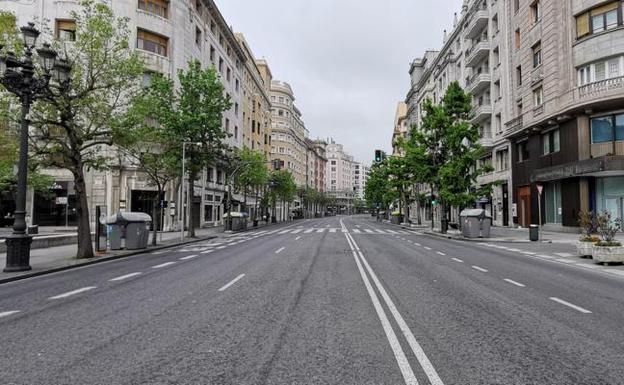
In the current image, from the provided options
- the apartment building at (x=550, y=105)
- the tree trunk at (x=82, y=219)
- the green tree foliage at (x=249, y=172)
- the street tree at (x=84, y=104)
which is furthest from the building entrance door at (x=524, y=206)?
the tree trunk at (x=82, y=219)

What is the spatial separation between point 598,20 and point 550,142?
26.9ft

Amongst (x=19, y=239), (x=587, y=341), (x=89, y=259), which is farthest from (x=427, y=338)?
(x=89, y=259)

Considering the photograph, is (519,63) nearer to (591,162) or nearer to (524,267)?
(591,162)

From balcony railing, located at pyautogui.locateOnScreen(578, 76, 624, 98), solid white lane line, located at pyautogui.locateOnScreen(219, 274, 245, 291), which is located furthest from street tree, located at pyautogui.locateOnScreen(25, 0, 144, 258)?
balcony railing, located at pyautogui.locateOnScreen(578, 76, 624, 98)

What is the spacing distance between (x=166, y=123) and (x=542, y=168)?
1049 inches

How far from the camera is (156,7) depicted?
33031mm

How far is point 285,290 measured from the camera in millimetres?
7840

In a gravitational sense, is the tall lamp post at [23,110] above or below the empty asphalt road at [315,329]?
above

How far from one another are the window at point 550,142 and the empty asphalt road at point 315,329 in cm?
2081

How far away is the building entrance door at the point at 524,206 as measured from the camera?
31350 mm

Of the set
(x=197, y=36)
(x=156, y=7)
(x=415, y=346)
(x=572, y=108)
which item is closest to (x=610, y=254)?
(x=415, y=346)

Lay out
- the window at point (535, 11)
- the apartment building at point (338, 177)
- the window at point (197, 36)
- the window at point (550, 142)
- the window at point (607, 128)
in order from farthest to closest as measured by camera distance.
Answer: the apartment building at point (338, 177) → the window at point (197, 36) → the window at point (535, 11) → the window at point (550, 142) → the window at point (607, 128)

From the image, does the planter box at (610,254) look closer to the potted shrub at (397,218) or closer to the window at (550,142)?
the window at (550,142)

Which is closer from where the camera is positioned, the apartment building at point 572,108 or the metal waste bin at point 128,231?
the metal waste bin at point 128,231
